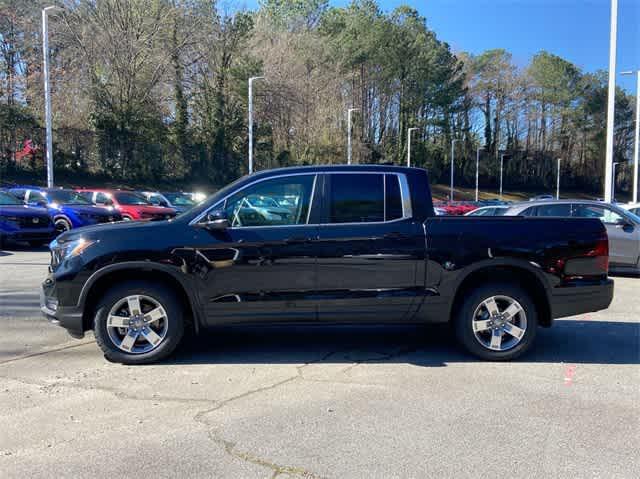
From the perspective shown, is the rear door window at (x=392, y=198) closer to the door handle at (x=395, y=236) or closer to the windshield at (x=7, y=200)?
the door handle at (x=395, y=236)

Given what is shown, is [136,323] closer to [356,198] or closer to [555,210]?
[356,198]

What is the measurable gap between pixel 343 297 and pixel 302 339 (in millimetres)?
1299

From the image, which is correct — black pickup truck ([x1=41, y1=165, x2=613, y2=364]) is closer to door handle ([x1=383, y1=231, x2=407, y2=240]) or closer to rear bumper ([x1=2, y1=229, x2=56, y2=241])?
door handle ([x1=383, y1=231, x2=407, y2=240])

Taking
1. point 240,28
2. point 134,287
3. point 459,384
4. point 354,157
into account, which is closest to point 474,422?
point 459,384

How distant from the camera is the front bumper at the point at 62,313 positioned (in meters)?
5.30

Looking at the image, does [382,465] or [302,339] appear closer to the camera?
[382,465]

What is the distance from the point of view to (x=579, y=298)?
5.70 m

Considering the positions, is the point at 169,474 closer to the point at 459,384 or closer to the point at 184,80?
the point at 459,384

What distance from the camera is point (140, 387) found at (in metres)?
4.86

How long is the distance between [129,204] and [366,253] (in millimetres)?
14885

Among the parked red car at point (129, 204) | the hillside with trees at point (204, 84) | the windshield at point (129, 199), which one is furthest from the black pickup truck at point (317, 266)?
the hillside with trees at point (204, 84)

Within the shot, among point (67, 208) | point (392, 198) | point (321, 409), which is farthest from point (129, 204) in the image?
point (321, 409)

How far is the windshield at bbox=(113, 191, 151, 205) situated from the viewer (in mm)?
18781

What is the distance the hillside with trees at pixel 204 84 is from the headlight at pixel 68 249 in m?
21.8
